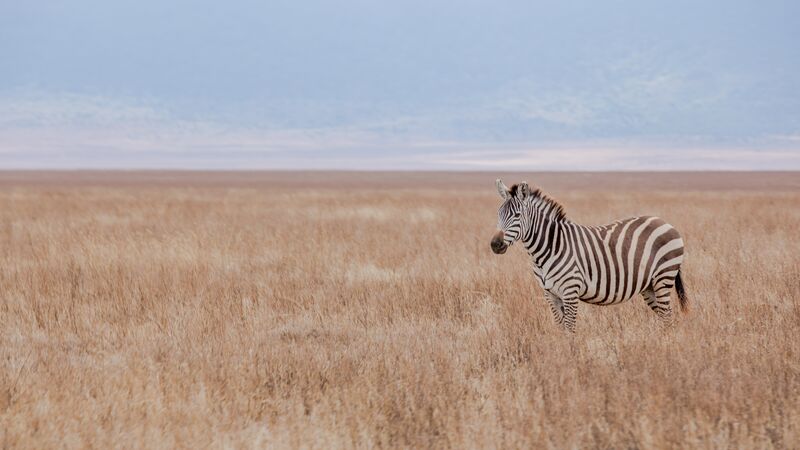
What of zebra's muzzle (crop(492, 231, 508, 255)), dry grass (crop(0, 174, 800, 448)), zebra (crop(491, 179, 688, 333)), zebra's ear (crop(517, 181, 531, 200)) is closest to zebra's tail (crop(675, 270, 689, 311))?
dry grass (crop(0, 174, 800, 448))

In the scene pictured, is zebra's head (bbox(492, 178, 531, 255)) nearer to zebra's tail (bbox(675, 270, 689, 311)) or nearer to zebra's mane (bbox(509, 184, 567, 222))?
zebra's mane (bbox(509, 184, 567, 222))

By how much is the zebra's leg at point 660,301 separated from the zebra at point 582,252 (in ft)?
0.04

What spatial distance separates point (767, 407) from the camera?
512 centimetres

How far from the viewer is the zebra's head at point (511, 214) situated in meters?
6.50

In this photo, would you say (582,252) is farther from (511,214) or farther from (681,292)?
(681,292)

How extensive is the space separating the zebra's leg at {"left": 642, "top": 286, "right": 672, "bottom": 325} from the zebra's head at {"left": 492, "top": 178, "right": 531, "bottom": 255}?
1.56m

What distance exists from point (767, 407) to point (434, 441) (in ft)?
6.73

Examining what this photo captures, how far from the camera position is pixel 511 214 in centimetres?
660

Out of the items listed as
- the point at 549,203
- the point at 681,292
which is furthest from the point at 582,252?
the point at 681,292

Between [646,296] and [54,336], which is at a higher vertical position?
[646,296]

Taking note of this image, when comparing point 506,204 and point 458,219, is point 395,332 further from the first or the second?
point 458,219

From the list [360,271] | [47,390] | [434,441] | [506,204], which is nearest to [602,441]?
[434,441]

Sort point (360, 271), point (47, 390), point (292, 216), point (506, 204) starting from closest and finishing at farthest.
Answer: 1. point (47, 390)
2. point (506, 204)
3. point (360, 271)
4. point (292, 216)

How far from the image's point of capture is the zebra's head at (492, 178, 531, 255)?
650 centimetres
